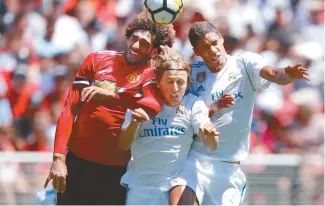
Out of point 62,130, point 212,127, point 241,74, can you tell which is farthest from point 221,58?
point 62,130

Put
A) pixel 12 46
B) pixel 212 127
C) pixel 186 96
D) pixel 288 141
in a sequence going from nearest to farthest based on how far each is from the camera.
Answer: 1. pixel 212 127
2. pixel 186 96
3. pixel 288 141
4. pixel 12 46

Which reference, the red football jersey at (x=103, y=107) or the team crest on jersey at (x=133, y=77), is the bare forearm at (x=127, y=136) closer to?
the red football jersey at (x=103, y=107)

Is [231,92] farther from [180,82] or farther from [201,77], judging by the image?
[180,82]

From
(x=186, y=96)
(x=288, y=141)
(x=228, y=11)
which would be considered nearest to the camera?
(x=186, y=96)

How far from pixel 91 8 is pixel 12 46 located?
1.26 meters

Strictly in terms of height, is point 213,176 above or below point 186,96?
below

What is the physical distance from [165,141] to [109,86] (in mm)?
673

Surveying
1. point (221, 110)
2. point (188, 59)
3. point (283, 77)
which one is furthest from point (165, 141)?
point (188, 59)

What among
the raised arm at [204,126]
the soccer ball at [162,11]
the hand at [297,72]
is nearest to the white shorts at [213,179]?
the raised arm at [204,126]

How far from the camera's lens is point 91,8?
39.0 feet

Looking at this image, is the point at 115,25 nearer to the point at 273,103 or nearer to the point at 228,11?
the point at 228,11

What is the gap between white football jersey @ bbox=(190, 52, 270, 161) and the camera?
6.63 meters

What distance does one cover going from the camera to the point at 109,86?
6.77m

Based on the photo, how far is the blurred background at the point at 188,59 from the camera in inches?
386
